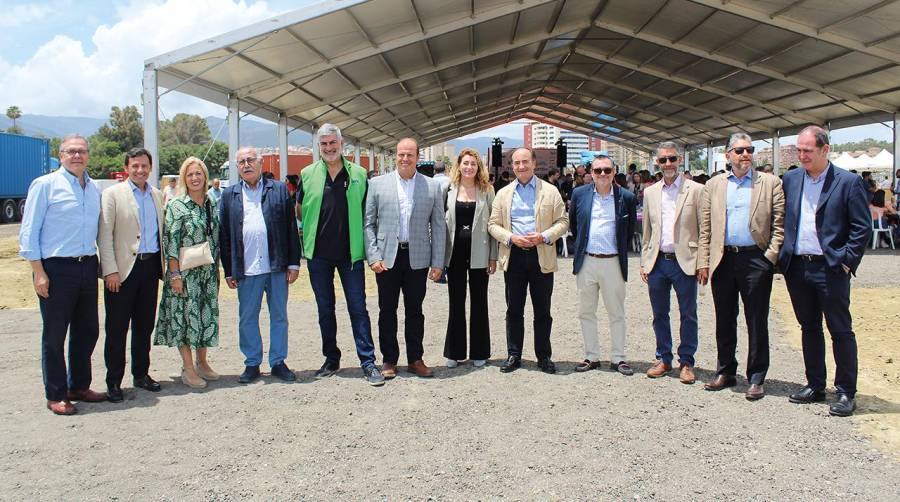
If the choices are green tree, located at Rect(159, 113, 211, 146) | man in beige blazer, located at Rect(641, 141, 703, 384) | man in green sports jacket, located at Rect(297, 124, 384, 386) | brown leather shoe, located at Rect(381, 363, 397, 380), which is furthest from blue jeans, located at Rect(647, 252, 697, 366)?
green tree, located at Rect(159, 113, 211, 146)

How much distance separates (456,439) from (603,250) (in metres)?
1.82

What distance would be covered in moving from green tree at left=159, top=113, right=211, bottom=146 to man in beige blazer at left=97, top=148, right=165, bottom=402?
13101cm

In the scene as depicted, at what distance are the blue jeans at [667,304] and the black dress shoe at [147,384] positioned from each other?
332 cm

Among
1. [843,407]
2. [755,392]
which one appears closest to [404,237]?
[755,392]

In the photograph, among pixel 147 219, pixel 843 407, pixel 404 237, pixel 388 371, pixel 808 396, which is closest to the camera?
pixel 843 407

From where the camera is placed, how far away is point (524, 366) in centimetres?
479

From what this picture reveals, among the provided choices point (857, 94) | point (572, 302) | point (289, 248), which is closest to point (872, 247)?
point (857, 94)

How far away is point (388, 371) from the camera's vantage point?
14.8ft

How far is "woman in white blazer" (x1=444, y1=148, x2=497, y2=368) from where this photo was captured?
456cm

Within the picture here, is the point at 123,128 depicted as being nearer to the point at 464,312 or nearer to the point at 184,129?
the point at 184,129

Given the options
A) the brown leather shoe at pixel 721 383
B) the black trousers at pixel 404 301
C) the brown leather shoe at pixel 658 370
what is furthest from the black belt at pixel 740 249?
the black trousers at pixel 404 301

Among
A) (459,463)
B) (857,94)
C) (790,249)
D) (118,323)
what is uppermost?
(857,94)

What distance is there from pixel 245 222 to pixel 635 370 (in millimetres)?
2902

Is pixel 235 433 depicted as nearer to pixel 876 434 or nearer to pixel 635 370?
pixel 635 370
